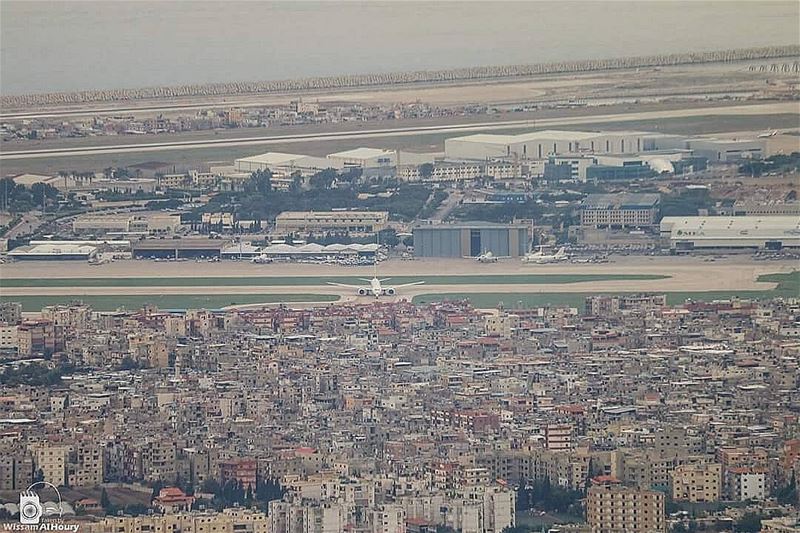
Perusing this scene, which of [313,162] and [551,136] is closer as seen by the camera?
[551,136]

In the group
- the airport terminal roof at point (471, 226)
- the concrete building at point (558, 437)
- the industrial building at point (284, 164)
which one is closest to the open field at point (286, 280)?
the airport terminal roof at point (471, 226)

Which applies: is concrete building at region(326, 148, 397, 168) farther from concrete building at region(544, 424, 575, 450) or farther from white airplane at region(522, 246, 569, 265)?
concrete building at region(544, 424, 575, 450)

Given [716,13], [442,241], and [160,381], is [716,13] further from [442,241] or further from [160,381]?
[160,381]

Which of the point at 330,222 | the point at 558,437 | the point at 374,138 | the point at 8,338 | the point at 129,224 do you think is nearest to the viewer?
the point at 558,437

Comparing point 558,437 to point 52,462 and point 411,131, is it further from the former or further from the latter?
point 411,131

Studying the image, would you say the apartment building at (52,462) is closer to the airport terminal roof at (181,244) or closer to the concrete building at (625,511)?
the concrete building at (625,511)
